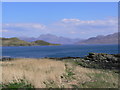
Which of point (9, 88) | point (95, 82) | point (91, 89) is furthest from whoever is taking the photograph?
point (95, 82)

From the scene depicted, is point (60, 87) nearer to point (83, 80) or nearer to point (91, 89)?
point (91, 89)

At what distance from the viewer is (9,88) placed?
11.5 m

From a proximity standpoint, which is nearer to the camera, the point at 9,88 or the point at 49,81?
the point at 9,88

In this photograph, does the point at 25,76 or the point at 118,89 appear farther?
the point at 25,76

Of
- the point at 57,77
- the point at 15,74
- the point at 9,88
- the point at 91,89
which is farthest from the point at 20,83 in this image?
the point at 91,89

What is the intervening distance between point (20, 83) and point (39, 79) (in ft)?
4.29

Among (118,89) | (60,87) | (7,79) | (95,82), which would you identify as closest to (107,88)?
(118,89)

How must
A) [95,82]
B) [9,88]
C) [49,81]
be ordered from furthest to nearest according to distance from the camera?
1. [95,82]
2. [49,81]
3. [9,88]

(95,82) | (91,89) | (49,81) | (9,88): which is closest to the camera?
(9,88)

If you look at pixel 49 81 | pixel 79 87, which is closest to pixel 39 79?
pixel 49 81

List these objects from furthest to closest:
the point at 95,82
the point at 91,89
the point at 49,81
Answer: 1. the point at 95,82
2. the point at 49,81
3. the point at 91,89

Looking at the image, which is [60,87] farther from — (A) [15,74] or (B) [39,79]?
A: (A) [15,74]

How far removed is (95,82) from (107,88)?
5.16ft

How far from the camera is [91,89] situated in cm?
1230
